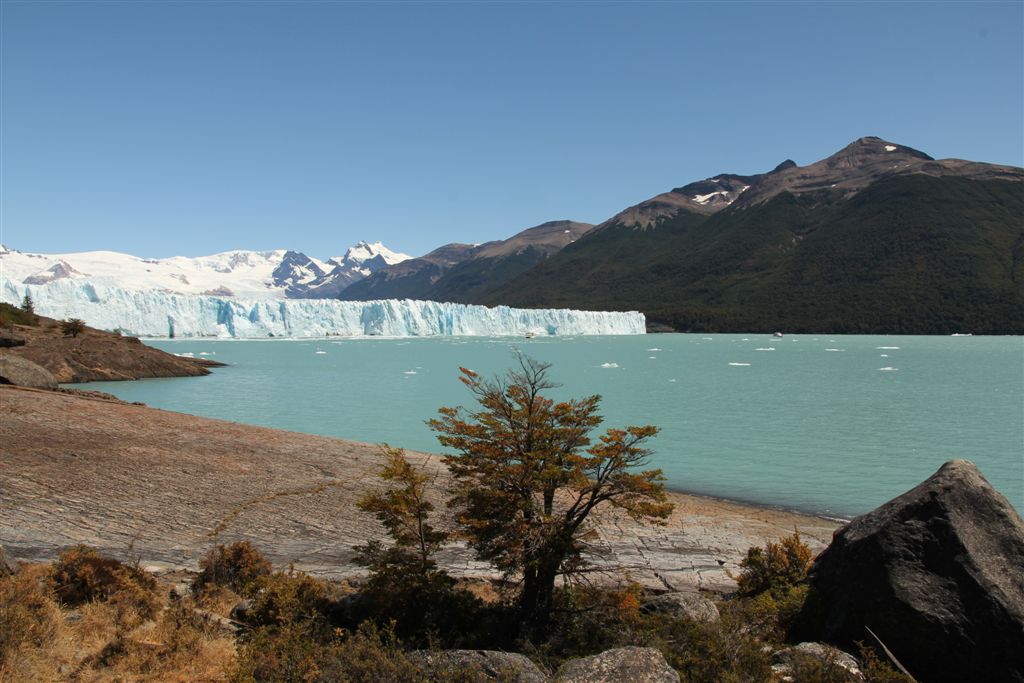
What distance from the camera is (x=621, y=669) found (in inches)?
223

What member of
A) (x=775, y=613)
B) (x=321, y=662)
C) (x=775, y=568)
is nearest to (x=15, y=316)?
(x=321, y=662)

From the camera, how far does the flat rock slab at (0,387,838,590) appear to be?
10344 mm

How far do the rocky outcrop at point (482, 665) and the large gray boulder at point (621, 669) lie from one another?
0.86 feet

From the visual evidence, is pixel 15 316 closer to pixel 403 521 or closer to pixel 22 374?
pixel 22 374

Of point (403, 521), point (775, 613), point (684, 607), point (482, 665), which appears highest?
point (403, 521)

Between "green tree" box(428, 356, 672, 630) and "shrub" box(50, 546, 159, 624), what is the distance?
11.8 feet

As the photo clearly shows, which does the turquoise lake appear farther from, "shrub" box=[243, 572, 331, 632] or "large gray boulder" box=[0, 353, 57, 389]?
"shrub" box=[243, 572, 331, 632]

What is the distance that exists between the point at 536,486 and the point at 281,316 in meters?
115

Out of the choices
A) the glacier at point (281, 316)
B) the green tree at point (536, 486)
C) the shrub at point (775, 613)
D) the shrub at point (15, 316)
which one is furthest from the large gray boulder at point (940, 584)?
the glacier at point (281, 316)

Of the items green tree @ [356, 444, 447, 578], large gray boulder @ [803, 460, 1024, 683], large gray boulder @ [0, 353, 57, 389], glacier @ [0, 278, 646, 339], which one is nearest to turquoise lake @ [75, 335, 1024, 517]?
large gray boulder @ [0, 353, 57, 389]

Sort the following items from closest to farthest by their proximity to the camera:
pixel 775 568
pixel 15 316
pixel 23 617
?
pixel 23 617 < pixel 775 568 < pixel 15 316

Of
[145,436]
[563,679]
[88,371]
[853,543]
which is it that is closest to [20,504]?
[145,436]

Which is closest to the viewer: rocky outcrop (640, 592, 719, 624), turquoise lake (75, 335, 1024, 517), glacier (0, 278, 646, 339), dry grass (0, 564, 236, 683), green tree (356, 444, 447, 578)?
dry grass (0, 564, 236, 683)

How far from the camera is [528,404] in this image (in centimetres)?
802
